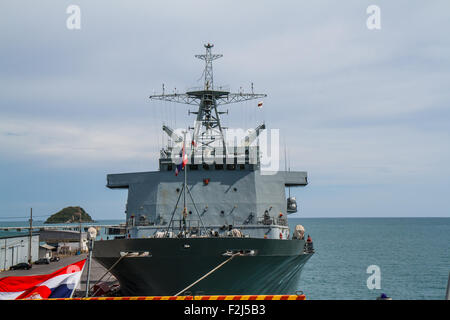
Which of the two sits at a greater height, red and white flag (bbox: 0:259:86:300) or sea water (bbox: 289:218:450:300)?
red and white flag (bbox: 0:259:86:300)

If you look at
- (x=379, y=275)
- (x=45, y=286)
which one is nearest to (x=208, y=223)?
(x=45, y=286)

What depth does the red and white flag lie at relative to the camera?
32.4 ft

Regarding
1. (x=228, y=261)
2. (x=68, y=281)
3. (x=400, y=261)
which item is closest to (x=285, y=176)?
(x=228, y=261)

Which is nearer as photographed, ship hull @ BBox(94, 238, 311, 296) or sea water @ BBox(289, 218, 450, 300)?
ship hull @ BBox(94, 238, 311, 296)

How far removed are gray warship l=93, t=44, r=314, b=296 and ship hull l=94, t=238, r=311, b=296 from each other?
0.11 ft

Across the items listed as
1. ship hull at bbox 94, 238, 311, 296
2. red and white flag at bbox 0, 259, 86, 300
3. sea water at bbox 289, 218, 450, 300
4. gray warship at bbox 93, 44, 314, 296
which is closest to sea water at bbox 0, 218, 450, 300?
sea water at bbox 289, 218, 450, 300

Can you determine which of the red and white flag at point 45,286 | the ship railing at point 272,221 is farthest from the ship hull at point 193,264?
the red and white flag at point 45,286

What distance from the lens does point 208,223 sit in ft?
71.6

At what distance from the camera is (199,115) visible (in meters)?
28.9

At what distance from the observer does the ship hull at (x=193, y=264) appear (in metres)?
16.4

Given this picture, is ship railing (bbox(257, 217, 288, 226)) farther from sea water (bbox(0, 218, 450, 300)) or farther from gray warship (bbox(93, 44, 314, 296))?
sea water (bbox(0, 218, 450, 300))

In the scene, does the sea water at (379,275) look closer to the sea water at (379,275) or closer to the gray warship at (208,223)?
the sea water at (379,275)

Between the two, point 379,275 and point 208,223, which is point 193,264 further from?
point 379,275
